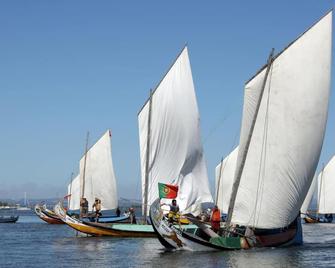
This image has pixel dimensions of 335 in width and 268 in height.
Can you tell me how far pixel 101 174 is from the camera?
76.5 m

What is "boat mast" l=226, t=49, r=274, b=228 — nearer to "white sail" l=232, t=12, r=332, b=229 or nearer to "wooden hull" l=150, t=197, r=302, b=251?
"white sail" l=232, t=12, r=332, b=229

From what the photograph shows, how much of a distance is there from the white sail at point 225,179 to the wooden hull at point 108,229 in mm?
31611

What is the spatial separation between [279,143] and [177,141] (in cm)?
1370

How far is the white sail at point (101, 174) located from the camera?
3004 inches

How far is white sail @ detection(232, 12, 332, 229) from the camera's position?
40344mm

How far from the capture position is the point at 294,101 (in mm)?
40469

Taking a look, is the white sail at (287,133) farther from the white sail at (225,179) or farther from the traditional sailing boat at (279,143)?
the white sail at (225,179)

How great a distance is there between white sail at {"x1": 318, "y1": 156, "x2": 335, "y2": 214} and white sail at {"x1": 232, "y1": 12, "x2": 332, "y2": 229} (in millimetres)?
55296

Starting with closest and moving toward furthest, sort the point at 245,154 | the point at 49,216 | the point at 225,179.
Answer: the point at 245,154 < the point at 225,179 < the point at 49,216

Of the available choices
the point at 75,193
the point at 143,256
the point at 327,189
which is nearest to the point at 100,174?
the point at 75,193

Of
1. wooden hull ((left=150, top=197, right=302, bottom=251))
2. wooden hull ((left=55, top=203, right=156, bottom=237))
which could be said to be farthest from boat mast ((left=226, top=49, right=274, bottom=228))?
wooden hull ((left=55, top=203, right=156, bottom=237))

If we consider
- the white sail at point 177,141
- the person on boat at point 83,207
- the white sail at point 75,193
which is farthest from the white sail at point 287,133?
the white sail at point 75,193

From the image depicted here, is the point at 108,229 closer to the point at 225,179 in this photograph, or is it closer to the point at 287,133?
the point at 287,133

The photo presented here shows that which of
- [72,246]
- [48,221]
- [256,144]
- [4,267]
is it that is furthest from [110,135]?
[4,267]
